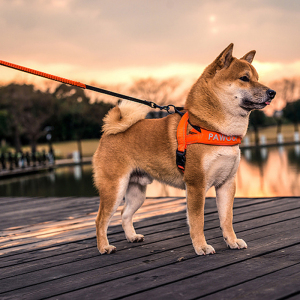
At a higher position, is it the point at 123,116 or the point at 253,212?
the point at 123,116

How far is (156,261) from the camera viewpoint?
2965mm

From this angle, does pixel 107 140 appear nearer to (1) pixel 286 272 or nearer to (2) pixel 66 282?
(2) pixel 66 282

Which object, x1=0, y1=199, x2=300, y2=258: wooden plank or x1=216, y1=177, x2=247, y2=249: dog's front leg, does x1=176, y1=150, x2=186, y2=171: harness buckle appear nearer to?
x1=216, y1=177, x2=247, y2=249: dog's front leg

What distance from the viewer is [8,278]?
2.80m

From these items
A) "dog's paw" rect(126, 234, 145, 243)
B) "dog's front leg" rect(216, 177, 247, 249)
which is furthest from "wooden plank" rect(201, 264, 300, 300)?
"dog's paw" rect(126, 234, 145, 243)

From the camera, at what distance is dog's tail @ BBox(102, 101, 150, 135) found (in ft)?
12.0

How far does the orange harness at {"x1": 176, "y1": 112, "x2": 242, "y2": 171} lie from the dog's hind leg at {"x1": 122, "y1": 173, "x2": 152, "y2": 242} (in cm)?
57

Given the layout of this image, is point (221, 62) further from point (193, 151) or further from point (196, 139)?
point (193, 151)

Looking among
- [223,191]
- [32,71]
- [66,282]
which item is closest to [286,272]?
[223,191]

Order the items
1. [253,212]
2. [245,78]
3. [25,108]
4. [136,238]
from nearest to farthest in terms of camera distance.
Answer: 1. [245,78]
2. [136,238]
3. [253,212]
4. [25,108]

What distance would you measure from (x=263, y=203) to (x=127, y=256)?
267 centimetres


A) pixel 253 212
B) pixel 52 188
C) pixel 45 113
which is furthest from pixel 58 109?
pixel 253 212

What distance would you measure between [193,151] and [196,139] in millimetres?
103

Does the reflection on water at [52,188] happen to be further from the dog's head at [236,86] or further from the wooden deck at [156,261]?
the dog's head at [236,86]
